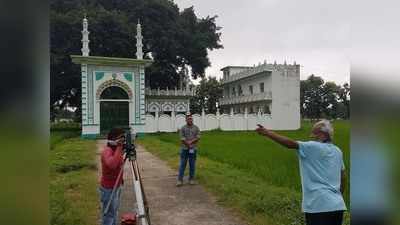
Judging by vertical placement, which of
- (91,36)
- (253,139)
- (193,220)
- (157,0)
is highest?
(157,0)

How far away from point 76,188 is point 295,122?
3814 millimetres

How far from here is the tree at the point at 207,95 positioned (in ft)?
22.1

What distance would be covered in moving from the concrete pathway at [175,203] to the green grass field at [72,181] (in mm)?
442

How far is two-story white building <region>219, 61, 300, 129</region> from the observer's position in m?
5.01

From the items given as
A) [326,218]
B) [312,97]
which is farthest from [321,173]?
[312,97]

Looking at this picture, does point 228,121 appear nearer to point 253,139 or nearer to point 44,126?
point 253,139

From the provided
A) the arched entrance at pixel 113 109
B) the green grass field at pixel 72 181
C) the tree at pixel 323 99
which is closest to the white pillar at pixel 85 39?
the arched entrance at pixel 113 109

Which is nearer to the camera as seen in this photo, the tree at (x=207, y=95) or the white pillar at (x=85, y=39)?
the tree at (x=207, y=95)

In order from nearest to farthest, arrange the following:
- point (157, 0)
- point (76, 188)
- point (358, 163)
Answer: point (358, 163)
point (76, 188)
point (157, 0)

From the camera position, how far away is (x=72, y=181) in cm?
696

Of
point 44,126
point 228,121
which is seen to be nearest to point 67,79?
point 228,121

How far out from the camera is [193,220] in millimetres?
5051

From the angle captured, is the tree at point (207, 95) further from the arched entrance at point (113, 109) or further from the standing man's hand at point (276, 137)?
the standing man's hand at point (276, 137)

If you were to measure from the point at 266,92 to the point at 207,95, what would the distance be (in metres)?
1.40
